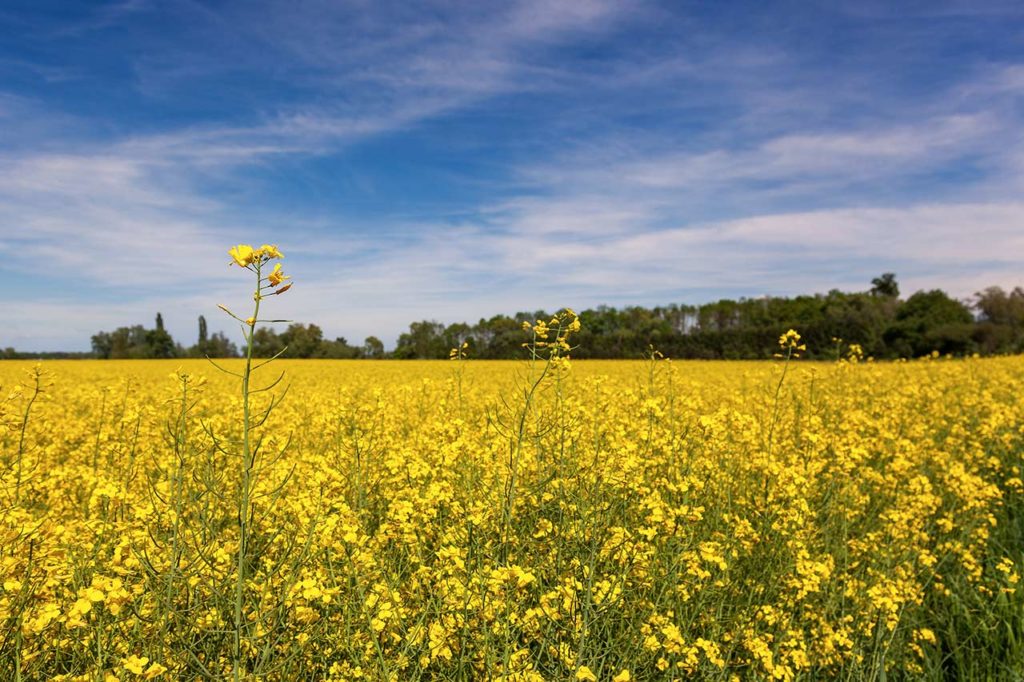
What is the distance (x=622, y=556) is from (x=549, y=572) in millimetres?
452

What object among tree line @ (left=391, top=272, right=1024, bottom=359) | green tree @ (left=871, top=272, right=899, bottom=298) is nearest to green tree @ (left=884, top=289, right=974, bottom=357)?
tree line @ (left=391, top=272, right=1024, bottom=359)

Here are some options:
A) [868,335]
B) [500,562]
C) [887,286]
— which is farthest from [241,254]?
[887,286]

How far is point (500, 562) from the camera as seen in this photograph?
2.98m

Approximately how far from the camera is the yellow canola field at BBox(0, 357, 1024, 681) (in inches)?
96.8

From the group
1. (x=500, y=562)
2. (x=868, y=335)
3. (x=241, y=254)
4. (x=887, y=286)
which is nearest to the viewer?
(x=241, y=254)

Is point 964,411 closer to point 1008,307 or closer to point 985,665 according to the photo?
point 985,665

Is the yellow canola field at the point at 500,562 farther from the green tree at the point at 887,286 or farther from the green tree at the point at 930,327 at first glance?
the green tree at the point at 887,286

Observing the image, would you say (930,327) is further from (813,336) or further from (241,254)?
(241,254)

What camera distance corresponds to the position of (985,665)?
3949mm

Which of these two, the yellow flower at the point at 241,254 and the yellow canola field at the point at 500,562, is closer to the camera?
the yellow flower at the point at 241,254

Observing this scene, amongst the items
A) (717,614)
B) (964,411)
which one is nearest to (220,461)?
(717,614)

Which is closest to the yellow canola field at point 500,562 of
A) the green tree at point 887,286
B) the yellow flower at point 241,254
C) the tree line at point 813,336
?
Result: the yellow flower at point 241,254

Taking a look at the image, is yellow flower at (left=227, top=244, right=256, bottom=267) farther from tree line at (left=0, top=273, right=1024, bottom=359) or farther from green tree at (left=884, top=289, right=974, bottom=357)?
green tree at (left=884, top=289, right=974, bottom=357)

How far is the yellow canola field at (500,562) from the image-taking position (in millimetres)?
2459
